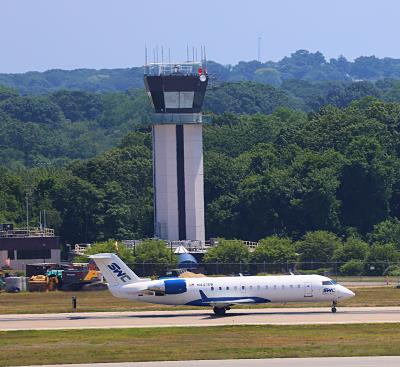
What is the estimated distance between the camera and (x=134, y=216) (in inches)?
6841

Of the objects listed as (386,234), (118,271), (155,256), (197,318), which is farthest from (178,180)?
(197,318)

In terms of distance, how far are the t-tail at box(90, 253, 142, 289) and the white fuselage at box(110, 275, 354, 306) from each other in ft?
1.25

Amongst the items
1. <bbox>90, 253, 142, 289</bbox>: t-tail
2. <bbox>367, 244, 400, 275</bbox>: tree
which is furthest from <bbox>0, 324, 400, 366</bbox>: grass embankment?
<bbox>367, 244, 400, 275</bbox>: tree

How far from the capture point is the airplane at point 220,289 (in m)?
91.9

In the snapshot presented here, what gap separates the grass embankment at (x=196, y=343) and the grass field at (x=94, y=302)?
1535 cm

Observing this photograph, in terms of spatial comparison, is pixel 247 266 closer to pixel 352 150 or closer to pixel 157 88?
pixel 157 88

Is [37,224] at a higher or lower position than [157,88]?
lower

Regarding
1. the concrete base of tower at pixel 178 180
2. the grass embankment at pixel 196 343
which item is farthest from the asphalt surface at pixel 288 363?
the concrete base of tower at pixel 178 180

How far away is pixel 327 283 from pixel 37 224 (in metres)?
86.1

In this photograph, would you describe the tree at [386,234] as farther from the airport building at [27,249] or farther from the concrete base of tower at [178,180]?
the airport building at [27,249]

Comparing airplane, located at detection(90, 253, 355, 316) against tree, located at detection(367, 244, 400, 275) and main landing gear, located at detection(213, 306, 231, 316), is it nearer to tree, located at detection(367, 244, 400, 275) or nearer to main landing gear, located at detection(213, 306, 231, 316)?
main landing gear, located at detection(213, 306, 231, 316)

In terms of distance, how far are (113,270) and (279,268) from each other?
45163mm

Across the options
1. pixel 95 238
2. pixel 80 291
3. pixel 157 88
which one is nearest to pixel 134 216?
pixel 95 238

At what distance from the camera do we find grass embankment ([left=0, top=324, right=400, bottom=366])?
72.2m
